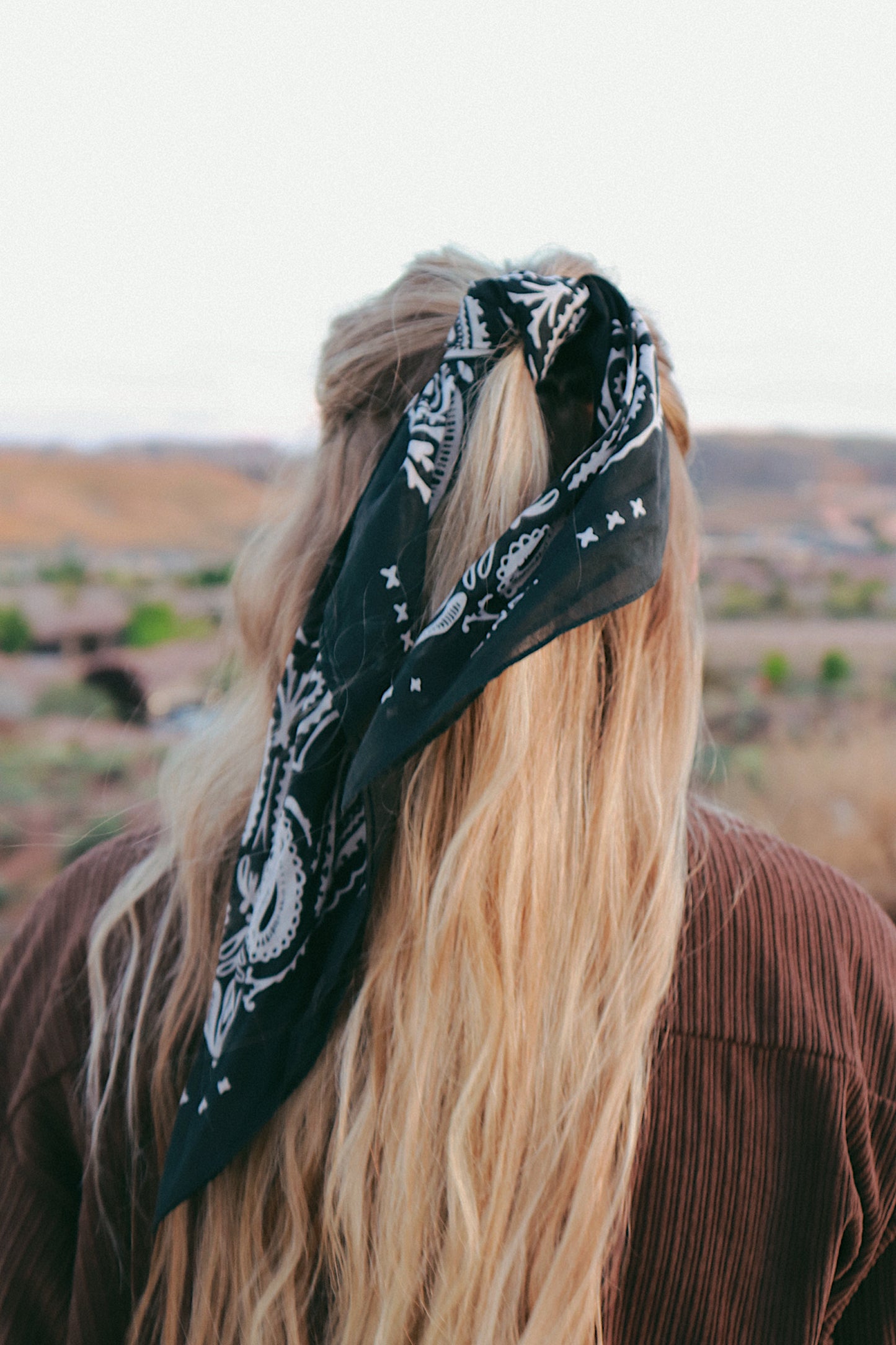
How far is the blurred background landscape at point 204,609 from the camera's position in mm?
4598

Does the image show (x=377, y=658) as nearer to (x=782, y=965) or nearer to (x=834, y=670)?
(x=782, y=965)

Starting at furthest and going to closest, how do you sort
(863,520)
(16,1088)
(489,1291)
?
(863,520)
(16,1088)
(489,1291)

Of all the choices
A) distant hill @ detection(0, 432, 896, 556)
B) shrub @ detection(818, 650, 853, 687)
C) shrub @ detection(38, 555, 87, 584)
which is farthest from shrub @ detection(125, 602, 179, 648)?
shrub @ detection(818, 650, 853, 687)

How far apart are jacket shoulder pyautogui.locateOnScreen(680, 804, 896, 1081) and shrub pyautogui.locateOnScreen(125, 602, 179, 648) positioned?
202 inches

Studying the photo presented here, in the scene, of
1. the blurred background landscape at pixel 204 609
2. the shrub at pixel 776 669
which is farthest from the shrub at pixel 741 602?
the shrub at pixel 776 669

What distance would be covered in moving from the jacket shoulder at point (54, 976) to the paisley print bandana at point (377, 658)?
211 millimetres

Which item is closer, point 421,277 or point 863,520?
point 421,277

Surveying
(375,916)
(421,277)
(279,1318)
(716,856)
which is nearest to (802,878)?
(716,856)

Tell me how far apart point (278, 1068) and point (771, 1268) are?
535 mm

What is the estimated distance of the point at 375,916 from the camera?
2.89 ft

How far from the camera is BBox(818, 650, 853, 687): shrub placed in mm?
5320

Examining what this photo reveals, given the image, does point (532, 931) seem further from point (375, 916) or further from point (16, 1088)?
point (16, 1088)

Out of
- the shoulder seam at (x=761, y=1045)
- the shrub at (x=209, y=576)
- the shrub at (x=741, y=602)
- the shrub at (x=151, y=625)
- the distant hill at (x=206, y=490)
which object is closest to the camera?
the shoulder seam at (x=761, y=1045)

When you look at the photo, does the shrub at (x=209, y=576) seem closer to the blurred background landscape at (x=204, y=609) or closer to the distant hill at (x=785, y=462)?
the blurred background landscape at (x=204, y=609)
